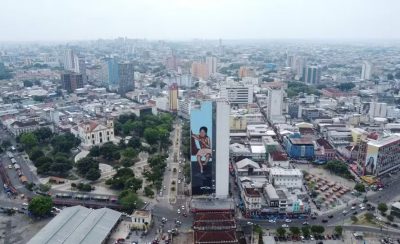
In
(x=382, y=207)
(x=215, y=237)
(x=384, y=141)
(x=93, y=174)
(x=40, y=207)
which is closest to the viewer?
(x=215, y=237)

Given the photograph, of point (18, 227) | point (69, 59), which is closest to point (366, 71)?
point (69, 59)

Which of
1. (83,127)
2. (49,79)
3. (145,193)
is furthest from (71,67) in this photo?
(145,193)

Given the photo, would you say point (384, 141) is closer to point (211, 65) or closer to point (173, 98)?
point (173, 98)

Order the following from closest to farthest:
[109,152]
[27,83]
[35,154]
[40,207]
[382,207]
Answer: [40,207] → [382,207] → [35,154] → [109,152] → [27,83]

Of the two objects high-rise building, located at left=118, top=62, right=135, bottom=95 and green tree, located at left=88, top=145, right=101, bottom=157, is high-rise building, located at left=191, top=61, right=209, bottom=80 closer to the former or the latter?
high-rise building, located at left=118, top=62, right=135, bottom=95

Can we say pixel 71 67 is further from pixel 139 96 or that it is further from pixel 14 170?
pixel 14 170

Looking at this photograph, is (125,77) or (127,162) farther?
(125,77)

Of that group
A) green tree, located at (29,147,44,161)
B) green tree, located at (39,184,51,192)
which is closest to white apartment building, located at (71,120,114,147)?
green tree, located at (29,147,44,161)
